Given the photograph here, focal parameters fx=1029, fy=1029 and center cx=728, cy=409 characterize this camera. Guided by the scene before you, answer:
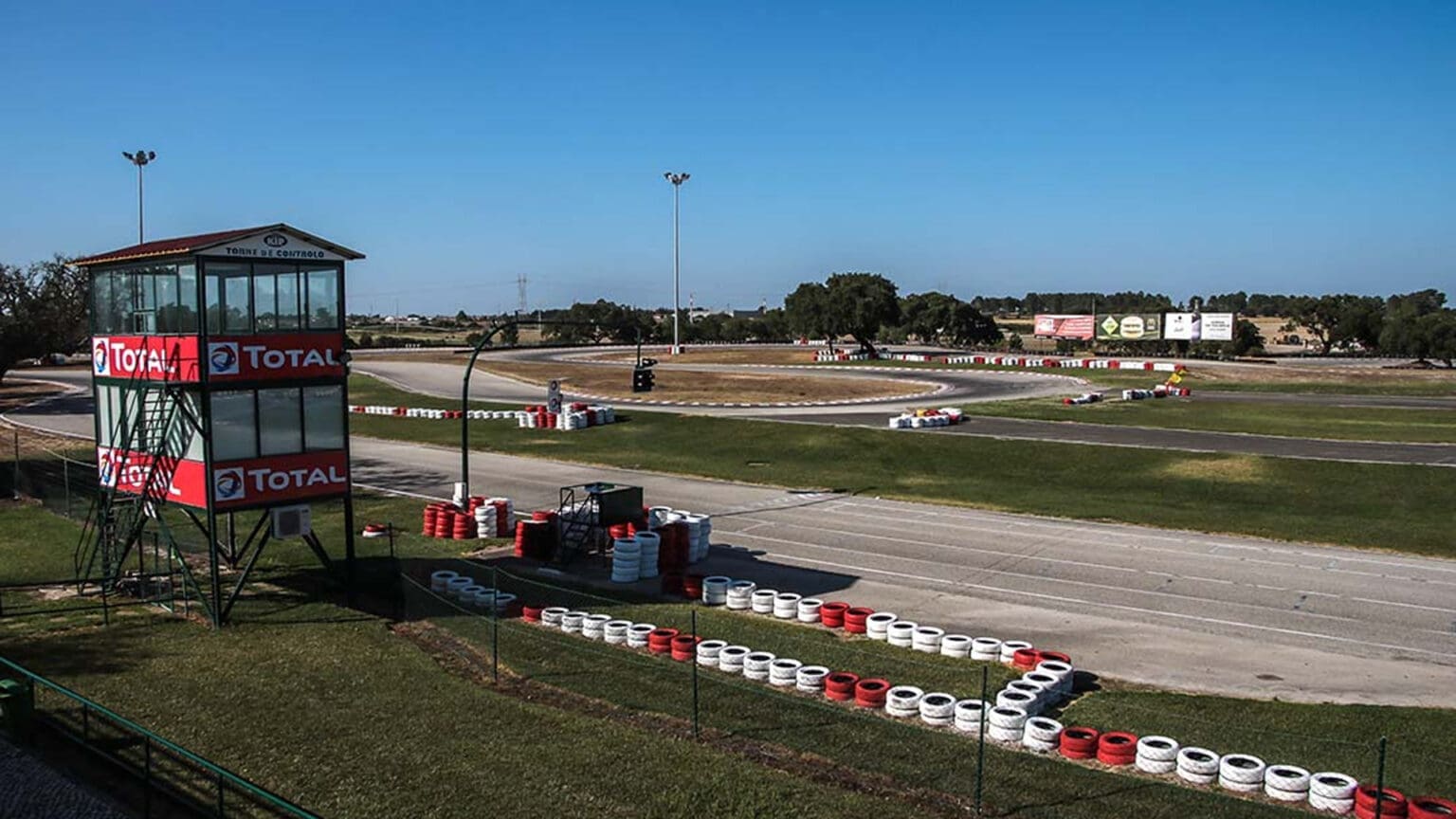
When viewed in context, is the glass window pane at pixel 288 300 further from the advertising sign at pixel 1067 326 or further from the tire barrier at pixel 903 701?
the advertising sign at pixel 1067 326

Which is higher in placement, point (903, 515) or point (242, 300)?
point (242, 300)

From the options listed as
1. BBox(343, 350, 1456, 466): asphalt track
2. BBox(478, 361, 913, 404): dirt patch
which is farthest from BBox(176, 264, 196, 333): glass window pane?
BBox(478, 361, 913, 404): dirt patch

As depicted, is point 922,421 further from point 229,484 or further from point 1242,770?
point 1242,770

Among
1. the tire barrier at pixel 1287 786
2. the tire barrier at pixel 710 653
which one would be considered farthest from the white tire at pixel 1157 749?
the tire barrier at pixel 710 653

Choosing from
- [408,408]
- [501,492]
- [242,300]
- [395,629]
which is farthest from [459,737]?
[408,408]

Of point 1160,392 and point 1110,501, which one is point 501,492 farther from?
point 1160,392

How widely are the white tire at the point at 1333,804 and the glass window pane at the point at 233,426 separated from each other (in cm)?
2084

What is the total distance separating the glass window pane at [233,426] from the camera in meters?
22.2

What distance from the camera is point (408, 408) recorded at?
67.5 meters

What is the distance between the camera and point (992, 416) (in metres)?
60.1

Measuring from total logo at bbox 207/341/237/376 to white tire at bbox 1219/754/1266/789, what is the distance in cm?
2023

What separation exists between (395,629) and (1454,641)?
72.7ft

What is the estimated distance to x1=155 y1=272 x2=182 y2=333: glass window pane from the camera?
22734 mm

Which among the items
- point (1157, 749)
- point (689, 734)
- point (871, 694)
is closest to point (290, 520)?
point (689, 734)
